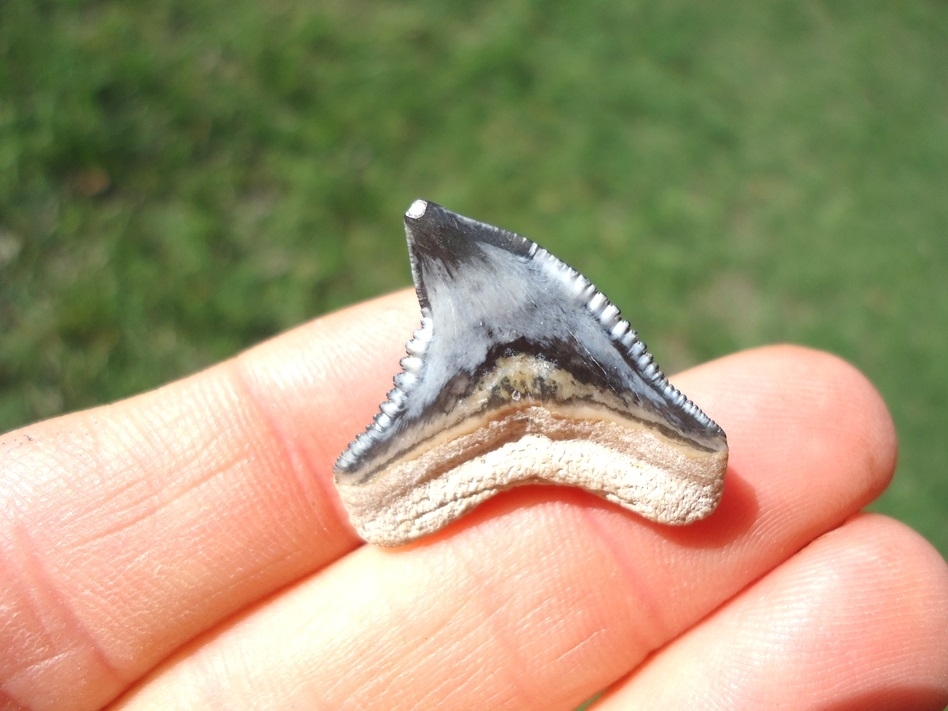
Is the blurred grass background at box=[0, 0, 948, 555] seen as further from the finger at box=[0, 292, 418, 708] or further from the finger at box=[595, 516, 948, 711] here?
the finger at box=[595, 516, 948, 711]

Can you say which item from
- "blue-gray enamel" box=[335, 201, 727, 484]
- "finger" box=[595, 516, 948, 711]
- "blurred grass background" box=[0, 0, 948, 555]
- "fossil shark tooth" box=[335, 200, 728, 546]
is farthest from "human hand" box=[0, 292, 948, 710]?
"blurred grass background" box=[0, 0, 948, 555]

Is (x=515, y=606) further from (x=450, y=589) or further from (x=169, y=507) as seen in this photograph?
(x=169, y=507)

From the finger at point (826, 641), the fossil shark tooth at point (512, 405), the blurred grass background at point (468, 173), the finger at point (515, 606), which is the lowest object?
the finger at point (826, 641)

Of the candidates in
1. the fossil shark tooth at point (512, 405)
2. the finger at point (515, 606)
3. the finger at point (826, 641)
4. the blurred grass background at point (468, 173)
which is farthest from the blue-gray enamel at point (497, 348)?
the blurred grass background at point (468, 173)

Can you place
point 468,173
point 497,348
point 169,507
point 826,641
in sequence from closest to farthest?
point 497,348 → point 826,641 → point 169,507 → point 468,173

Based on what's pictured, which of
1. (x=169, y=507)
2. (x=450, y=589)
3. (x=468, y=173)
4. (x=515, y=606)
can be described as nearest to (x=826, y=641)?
(x=515, y=606)

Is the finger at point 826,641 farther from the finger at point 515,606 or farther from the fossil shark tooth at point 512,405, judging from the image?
the fossil shark tooth at point 512,405

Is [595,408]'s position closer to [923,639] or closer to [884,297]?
[923,639]
